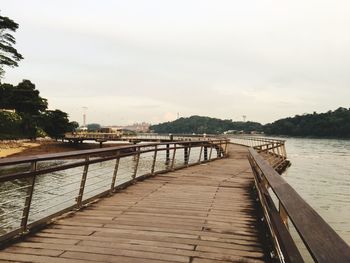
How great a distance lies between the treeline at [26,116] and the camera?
52972mm

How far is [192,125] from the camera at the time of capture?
19112 centimetres

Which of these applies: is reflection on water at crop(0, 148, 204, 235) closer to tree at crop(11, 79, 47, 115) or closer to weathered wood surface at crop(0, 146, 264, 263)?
weathered wood surface at crop(0, 146, 264, 263)

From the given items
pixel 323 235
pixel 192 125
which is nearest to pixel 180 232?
pixel 323 235

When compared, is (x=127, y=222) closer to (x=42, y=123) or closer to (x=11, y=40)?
(x=11, y=40)

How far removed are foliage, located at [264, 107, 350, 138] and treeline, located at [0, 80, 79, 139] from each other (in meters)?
116

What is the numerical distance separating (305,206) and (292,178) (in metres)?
26.5

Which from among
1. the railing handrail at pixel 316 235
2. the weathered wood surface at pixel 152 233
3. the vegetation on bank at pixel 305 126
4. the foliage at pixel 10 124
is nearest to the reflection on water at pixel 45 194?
the weathered wood surface at pixel 152 233

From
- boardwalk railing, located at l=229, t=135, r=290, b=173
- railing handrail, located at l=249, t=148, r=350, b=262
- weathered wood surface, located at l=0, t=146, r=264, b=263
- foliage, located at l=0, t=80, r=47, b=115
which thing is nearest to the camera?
railing handrail, located at l=249, t=148, r=350, b=262

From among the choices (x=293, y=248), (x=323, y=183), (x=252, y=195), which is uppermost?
(x=293, y=248)

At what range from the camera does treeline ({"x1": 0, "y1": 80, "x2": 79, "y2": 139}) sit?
53.0 metres

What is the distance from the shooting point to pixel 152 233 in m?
4.88

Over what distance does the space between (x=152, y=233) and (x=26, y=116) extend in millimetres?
57399

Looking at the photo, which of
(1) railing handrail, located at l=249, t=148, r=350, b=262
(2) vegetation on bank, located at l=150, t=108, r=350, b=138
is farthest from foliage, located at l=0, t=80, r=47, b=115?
(2) vegetation on bank, located at l=150, t=108, r=350, b=138

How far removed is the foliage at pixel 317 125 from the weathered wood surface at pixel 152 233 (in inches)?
6037
